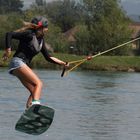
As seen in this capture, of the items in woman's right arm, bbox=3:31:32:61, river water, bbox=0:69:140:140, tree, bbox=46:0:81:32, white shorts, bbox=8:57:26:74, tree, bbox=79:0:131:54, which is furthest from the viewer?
tree, bbox=46:0:81:32

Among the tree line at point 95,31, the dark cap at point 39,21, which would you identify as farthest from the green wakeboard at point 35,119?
the tree line at point 95,31

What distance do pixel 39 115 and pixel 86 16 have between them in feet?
320

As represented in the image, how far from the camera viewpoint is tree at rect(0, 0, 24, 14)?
7425 inches

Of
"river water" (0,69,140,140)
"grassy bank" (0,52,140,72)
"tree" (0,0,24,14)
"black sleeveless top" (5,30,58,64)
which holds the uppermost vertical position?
"black sleeveless top" (5,30,58,64)

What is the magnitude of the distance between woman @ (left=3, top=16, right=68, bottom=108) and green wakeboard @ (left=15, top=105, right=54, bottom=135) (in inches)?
6.7

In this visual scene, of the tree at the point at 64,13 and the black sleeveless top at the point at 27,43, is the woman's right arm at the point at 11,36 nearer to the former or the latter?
the black sleeveless top at the point at 27,43

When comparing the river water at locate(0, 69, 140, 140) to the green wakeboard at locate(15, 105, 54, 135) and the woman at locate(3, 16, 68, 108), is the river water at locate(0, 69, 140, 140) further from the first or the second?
the woman at locate(3, 16, 68, 108)

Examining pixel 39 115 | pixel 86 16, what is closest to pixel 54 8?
pixel 86 16

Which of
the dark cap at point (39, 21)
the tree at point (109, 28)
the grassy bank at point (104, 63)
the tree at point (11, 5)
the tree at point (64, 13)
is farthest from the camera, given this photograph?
the tree at point (11, 5)

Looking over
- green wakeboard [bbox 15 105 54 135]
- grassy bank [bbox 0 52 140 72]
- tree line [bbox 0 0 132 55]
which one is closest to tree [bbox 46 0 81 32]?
tree line [bbox 0 0 132 55]

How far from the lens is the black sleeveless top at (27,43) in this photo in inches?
516

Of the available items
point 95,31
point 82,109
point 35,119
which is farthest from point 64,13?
point 35,119

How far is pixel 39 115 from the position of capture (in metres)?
13.4

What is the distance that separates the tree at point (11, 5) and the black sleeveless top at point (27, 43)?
173940 millimetres
